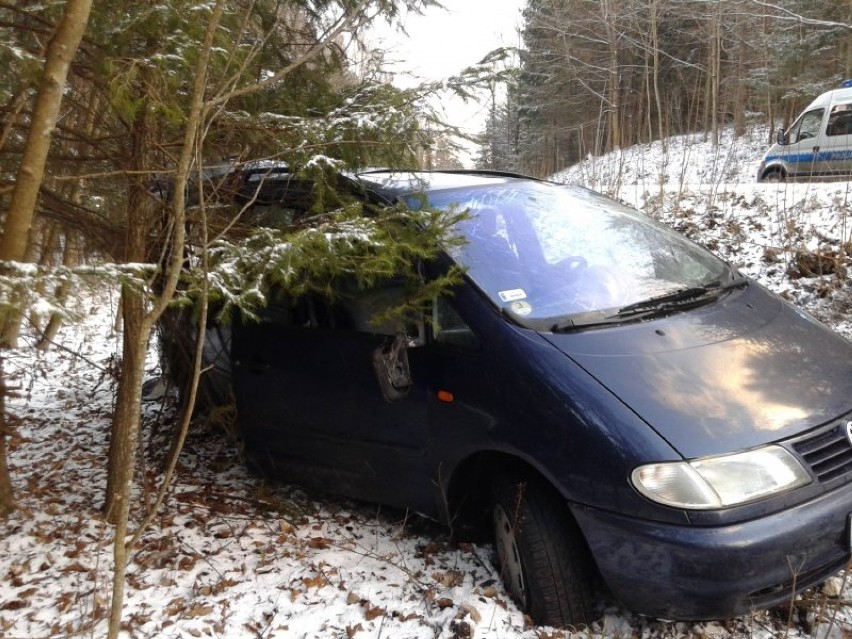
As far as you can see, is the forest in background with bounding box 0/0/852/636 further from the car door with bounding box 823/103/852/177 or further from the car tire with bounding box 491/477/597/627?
the car door with bounding box 823/103/852/177

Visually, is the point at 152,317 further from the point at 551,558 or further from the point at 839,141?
the point at 839,141

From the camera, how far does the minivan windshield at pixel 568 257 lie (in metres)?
2.94

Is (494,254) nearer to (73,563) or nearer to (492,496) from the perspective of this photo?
(492,496)

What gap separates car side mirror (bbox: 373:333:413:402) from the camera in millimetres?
2973

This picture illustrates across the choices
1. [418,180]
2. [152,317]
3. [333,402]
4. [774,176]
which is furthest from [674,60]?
[152,317]

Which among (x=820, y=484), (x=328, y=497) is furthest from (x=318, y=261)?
(x=820, y=484)

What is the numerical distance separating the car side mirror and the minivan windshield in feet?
1.51

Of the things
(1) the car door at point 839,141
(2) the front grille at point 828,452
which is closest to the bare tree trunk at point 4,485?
(2) the front grille at point 828,452

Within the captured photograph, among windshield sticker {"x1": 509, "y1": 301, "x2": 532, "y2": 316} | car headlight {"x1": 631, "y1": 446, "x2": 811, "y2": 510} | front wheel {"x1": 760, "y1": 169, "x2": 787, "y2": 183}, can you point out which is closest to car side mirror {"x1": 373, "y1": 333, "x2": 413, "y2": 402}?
windshield sticker {"x1": 509, "y1": 301, "x2": 532, "y2": 316}

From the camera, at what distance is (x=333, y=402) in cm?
336

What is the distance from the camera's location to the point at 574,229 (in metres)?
3.51

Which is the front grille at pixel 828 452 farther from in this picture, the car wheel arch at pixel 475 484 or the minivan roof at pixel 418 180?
the minivan roof at pixel 418 180

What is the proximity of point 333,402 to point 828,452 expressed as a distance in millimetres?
2202

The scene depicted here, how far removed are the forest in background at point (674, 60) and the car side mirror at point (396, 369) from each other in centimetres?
1074
